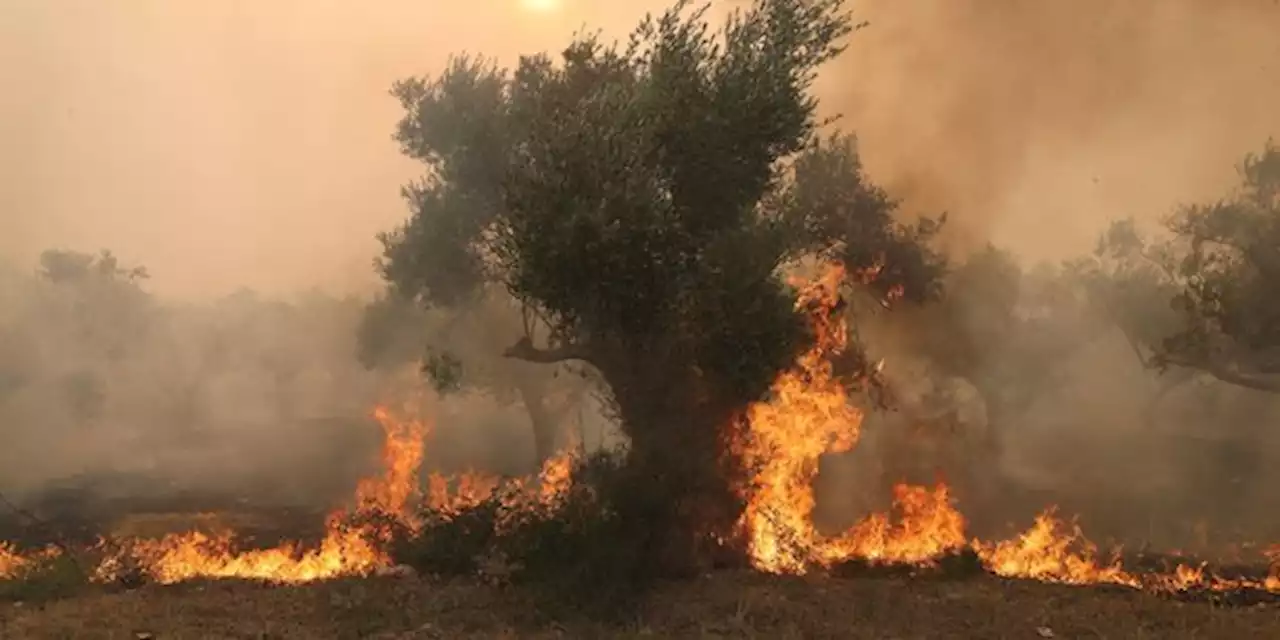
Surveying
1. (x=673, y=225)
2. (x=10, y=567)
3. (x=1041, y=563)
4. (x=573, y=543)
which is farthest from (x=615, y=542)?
(x=10, y=567)

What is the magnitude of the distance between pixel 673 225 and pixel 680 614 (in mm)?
5666

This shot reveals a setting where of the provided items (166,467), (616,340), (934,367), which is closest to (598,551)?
(616,340)

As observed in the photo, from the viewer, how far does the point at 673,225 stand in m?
14.9

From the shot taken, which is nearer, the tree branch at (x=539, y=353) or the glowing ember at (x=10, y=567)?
the glowing ember at (x=10, y=567)

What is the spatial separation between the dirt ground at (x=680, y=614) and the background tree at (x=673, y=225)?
218cm

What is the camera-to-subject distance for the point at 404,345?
119 ft

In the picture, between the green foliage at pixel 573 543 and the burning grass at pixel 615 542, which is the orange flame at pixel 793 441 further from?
the green foliage at pixel 573 543

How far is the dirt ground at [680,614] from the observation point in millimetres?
12773

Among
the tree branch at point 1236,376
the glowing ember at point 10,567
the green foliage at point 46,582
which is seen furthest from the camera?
the tree branch at point 1236,376

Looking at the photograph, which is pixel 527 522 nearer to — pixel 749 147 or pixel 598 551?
pixel 598 551

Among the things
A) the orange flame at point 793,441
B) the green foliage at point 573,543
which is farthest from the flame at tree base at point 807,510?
the green foliage at point 573,543

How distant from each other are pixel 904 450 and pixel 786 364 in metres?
22.3

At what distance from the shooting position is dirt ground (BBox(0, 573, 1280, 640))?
503 inches

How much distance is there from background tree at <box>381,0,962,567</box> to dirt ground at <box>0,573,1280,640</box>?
2.18 meters
